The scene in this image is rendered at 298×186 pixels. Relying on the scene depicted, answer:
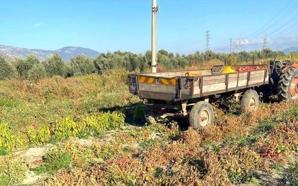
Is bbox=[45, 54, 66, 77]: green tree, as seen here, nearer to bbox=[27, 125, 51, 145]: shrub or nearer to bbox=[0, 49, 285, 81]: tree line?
bbox=[0, 49, 285, 81]: tree line

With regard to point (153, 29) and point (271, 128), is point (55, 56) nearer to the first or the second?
point (153, 29)

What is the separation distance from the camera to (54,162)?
8.52 m

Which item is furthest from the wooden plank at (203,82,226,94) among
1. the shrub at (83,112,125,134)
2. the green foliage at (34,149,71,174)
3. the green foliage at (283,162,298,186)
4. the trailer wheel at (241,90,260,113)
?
the green foliage at (34,149,71,174)

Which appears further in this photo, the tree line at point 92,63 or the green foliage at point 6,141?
the tree line at point 92,63

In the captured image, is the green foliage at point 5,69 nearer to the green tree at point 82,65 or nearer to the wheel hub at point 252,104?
the green tree at point 82,65

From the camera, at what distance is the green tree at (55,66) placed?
34200 mm

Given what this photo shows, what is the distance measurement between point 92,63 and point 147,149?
28.2 m

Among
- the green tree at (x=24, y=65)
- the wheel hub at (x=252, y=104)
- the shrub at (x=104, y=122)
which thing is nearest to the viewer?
the shrub at (x=104, y=122)

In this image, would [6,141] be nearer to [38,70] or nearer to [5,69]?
[5,69]

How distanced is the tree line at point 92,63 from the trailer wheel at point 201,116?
19.4 meters

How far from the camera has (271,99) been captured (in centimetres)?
1464

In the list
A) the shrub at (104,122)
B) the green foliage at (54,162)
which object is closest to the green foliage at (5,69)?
the shrub at (104,122)

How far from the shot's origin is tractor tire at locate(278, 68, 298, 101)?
13.9 m

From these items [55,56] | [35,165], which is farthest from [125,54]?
[35,165]
